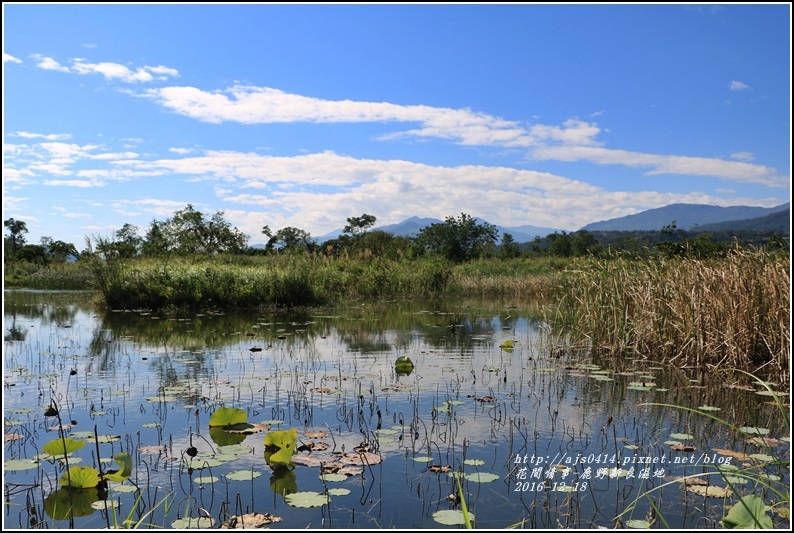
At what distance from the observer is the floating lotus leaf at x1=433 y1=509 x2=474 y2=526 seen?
12.5 feet

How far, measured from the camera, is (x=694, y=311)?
909cm

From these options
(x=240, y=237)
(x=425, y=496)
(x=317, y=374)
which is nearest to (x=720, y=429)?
(x=425, y=496)

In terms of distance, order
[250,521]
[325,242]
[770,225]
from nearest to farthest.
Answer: [250,521] → [325,242] → [770,225]

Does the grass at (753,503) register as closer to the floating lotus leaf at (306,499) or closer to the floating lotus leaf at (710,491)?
the floating lotus leaf at (710,491)

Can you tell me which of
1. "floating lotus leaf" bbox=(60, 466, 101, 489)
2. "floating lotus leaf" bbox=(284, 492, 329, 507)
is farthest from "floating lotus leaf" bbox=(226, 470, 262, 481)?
"floating lotus leaf" bbox=(60, 466, 101, 489)

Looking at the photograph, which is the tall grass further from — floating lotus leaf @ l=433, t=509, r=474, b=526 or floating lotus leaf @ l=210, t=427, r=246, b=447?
floating lotus leaf @ l=433, t=509, r=474, b=526

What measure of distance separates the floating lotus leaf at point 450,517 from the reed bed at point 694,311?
18.0ft

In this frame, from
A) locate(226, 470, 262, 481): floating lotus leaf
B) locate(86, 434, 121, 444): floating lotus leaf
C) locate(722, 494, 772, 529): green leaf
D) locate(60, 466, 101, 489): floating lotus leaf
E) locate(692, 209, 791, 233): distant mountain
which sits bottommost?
locate(226, 470, 262, 481): floating lotus leaf

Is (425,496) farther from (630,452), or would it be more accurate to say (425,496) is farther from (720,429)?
(720,429)

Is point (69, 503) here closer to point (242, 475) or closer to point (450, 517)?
point (242, 475)

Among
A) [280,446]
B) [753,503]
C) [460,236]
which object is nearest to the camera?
[753,503]

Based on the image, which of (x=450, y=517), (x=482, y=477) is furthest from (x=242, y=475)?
(x=482, y=477)

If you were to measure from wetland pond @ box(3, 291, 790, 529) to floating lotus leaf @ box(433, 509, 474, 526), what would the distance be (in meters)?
0.01

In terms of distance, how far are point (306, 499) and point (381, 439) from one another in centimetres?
149
